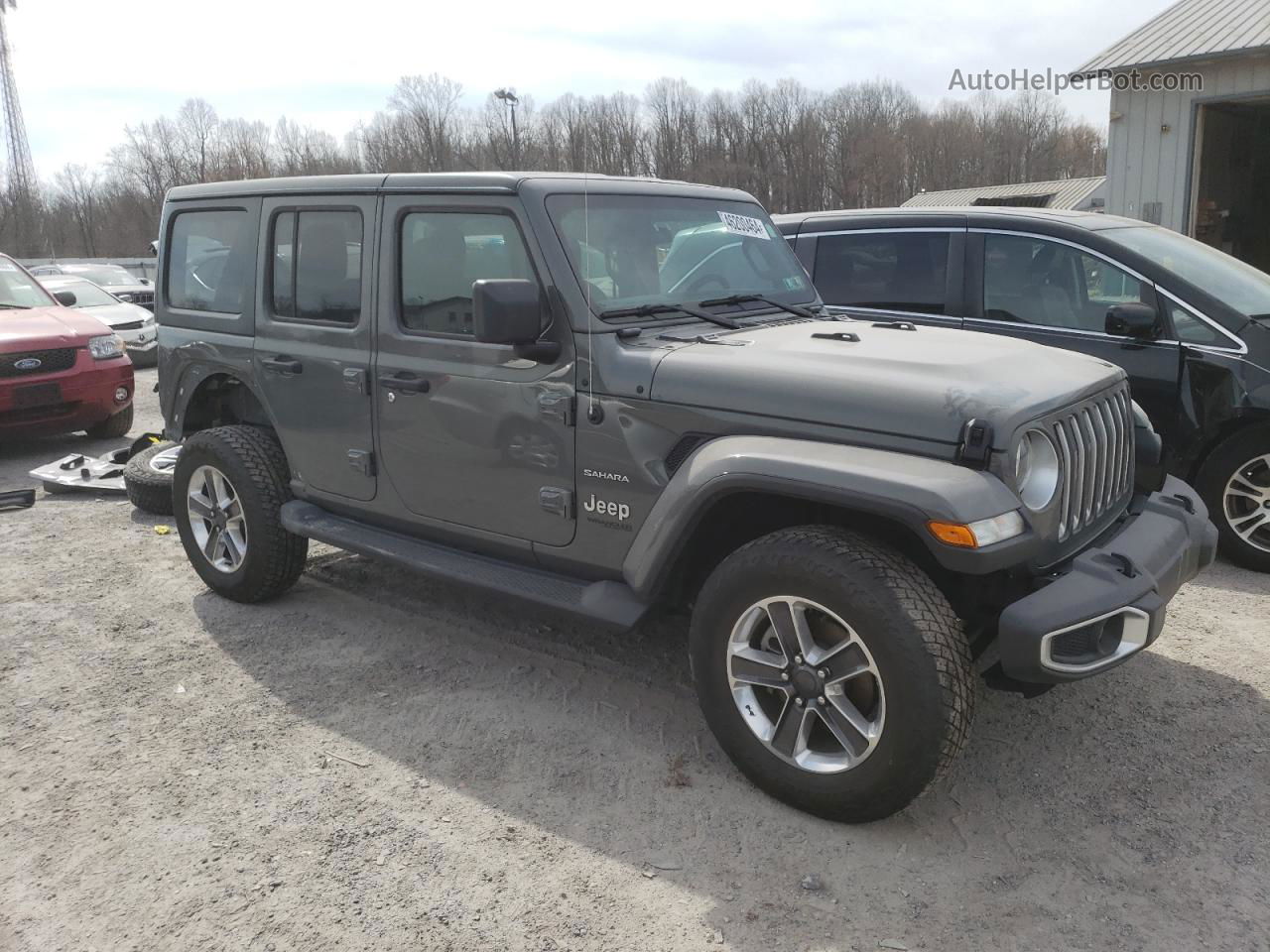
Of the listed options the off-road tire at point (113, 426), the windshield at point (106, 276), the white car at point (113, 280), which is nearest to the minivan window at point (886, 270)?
the off-road tire at point (113, 426)

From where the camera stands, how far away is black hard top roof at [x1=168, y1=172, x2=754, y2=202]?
372 centimetres

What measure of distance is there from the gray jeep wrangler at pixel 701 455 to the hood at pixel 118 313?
10519 millimetres

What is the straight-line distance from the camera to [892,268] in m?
6.02

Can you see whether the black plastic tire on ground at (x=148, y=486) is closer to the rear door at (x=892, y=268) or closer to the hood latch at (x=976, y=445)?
the rear door at (x=892, y=268)

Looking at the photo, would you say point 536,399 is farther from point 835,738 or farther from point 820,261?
point 820,261

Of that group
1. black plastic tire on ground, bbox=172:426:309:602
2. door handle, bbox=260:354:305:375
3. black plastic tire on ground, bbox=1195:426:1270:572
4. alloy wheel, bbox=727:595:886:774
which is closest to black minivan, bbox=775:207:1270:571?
black plastic tire on ground, bbox=1195:426:1270:572

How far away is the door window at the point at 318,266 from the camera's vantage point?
13.8 ft

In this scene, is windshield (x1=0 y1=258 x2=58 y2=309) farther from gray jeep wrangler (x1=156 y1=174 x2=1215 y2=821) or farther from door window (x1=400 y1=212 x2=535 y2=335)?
door window (x1=400 y1=212 x2=535 y2=335)

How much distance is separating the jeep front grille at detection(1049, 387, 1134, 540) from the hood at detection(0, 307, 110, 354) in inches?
320

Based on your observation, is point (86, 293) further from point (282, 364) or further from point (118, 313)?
point (282, 364)

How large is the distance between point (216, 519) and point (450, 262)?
2.00m

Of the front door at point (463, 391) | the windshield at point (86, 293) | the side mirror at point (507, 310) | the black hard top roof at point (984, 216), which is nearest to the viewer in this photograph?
the side mirror at point (507, 310)

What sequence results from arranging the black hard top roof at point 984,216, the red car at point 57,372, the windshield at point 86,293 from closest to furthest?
the black hard top roof at point 984,216, the red car at point 57,372, the windshield at point 86,293

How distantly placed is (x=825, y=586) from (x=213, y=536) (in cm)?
340
